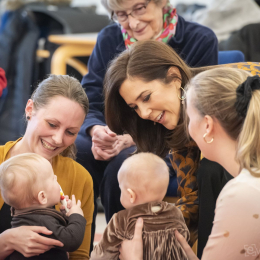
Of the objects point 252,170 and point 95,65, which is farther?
point 95,65

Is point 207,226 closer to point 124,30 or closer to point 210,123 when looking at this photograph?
point 210,123

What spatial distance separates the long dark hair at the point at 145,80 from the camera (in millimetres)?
1728

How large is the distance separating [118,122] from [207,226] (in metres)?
0.60

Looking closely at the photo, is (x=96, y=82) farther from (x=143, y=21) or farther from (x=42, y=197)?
(x=42, y=197)

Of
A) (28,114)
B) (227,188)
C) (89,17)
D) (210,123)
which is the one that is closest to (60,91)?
(28,114)

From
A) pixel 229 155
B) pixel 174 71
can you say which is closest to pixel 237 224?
pixel 229 155

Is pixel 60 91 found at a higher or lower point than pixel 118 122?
higher

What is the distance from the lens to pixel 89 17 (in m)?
3.78

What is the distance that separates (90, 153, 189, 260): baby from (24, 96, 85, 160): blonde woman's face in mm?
318

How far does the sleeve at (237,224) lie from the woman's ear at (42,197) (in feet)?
1.88

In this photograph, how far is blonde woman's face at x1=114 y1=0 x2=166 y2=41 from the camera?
2.12m

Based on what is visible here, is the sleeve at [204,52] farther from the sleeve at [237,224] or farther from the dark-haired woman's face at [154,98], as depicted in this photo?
the sleeve at [237,224]

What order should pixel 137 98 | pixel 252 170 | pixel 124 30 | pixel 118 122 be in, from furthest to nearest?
pixel 124 30, pixel 118 122, pixel 137 98, pixel 252 170

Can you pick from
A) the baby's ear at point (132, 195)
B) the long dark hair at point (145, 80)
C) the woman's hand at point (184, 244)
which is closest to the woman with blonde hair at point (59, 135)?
the long dark hair at point (145, 80)
